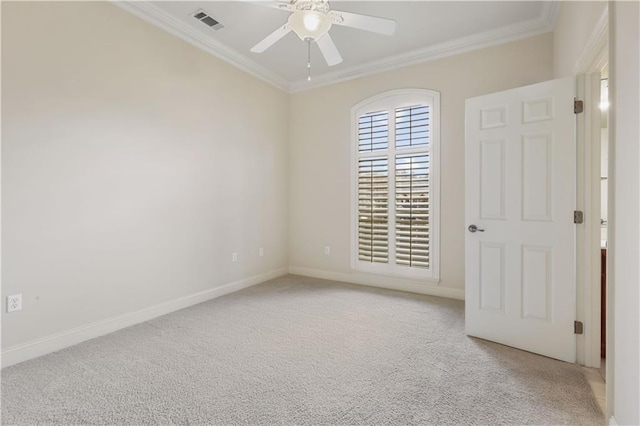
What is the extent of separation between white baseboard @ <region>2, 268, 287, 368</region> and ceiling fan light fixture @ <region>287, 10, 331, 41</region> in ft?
9.60

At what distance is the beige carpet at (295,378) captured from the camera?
5.57ft

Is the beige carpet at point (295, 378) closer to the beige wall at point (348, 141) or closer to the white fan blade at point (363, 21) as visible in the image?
the beige wall at point (348, 141)

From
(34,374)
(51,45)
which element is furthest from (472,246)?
(51,45)

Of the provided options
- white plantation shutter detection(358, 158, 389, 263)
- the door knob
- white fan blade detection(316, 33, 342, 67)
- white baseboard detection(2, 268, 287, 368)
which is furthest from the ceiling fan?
white baseboard detection(2, 268, 287, 368)

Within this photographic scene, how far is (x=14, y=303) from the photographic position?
7.44 feet

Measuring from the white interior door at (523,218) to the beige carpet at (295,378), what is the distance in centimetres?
22

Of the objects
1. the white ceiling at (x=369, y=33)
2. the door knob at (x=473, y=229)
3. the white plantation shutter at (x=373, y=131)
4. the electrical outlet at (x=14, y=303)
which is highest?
the white ceiling at (x=369, y=33)

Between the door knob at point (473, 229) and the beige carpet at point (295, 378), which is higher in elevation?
the door knob at point (473, 229)

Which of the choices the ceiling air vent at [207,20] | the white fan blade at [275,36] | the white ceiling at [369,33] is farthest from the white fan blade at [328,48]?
the ceiling air vent at [207,20]

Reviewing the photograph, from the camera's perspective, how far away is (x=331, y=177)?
15.3ft

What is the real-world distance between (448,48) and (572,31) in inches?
57.2

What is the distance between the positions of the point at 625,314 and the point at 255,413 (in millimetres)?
1891

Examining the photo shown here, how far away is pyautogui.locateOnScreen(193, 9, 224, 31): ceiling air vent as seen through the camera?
3.11 metres

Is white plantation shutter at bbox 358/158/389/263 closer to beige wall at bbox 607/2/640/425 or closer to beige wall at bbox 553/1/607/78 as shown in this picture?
beige wall at bbox 553/1/607/78
